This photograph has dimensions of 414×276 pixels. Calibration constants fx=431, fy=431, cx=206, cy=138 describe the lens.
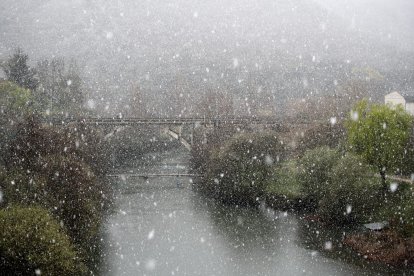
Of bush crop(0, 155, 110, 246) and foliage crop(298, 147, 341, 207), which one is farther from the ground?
bush crop(0, 155, 110, 246)

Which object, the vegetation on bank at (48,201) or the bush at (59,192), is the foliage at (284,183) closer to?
the vegetation on bank at (48,201)

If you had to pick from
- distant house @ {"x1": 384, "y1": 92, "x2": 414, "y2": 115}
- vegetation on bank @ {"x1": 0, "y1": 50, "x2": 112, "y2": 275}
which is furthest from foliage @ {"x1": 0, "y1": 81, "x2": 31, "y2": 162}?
→ distant house @ {"x1": 384, "y1": 92, "x2": 414, "y2": 115}

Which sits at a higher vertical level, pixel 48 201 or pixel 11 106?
pixel 48 201

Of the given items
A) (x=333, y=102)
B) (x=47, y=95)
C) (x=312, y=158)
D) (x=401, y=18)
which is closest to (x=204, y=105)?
(x=333, y=102)

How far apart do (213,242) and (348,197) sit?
8958mm

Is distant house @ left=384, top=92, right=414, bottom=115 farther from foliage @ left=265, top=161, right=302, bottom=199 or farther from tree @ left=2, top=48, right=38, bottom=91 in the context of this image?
tree @ left=2, top=48, right=38, bottom=91

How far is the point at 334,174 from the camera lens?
89.1 feet

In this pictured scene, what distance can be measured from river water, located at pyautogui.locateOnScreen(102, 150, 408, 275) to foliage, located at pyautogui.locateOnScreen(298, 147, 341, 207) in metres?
2.27

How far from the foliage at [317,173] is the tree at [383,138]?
320cm

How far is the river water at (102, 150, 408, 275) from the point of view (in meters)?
20.5

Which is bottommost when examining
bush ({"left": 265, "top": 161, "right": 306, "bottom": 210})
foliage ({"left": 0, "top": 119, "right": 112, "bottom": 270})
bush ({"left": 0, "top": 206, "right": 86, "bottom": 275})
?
bush ({"left": 265, "top": 161, "right": 306, "bottom": 210})

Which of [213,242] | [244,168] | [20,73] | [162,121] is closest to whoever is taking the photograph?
[213,242]

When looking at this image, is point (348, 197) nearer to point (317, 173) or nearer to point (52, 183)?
point (317, 173)

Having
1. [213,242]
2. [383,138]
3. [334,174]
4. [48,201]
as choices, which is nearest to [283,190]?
[334,174]
